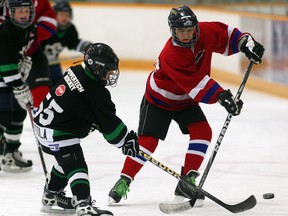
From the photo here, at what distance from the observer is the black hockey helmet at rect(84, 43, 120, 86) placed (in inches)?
139

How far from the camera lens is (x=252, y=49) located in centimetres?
407

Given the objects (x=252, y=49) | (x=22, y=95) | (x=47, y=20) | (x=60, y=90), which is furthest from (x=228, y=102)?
(x=47, y=20)

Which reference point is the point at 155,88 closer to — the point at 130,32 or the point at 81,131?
the point at 81,131

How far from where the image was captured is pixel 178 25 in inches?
153

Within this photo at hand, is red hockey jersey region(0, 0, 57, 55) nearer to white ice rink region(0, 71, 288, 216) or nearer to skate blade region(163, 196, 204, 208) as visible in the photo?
white ice rink region(0, 71, 288, 216)

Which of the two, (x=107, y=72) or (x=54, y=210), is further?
(x=54, y=210)

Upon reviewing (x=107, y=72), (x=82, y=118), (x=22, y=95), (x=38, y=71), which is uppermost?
(x=107, y=72)

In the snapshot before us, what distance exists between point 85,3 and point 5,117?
521 centimetres

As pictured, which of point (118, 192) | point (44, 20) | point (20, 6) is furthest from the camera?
point (44, 20)

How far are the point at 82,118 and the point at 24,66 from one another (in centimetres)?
136

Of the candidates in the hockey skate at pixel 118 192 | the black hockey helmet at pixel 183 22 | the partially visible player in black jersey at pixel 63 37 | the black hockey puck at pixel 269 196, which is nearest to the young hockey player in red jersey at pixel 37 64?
the partially visible player in black jersey at pixel 63 37

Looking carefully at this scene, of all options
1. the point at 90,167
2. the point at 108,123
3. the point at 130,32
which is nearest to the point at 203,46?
the point at 108,123

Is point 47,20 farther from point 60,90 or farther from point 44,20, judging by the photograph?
point 60,90

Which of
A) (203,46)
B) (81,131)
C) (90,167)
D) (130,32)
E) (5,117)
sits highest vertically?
(203,46)
